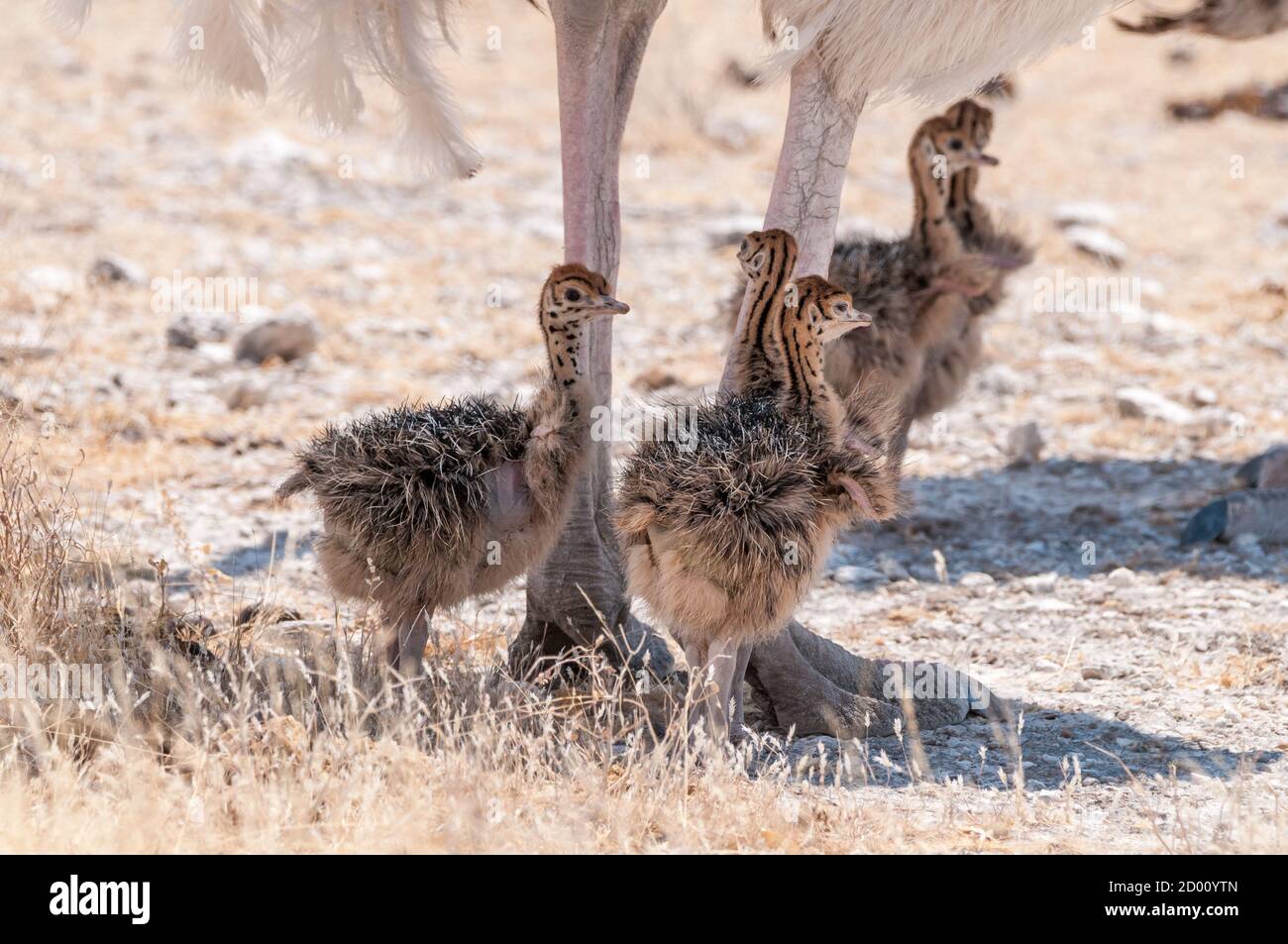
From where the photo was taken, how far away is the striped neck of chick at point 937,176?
8562 millimetres

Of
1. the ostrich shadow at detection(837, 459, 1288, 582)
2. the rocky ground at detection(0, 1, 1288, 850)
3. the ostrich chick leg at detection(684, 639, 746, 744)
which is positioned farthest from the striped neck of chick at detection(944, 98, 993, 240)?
the ostrich chick leg at detection(684, 639, 746, 744)

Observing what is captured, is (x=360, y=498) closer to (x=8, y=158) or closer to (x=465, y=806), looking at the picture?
(x=465, y=806)

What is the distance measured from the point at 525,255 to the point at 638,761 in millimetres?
8854

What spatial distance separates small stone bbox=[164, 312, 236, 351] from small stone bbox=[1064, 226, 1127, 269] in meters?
7.59

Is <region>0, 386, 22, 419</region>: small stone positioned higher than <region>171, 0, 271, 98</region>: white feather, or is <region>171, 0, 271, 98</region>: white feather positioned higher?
<region>171, 0, 271, 98</region>: white feather

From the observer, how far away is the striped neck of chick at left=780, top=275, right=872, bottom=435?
5.44 meters

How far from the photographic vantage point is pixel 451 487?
5.50m

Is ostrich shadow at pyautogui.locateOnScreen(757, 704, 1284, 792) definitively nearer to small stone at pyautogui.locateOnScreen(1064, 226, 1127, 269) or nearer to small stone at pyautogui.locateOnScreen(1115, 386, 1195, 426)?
small stone at pyautogui.locateOnScreen(1115, 386, 1195, 426)

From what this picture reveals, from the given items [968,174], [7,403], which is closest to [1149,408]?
[968,174]

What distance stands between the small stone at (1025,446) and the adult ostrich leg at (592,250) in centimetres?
418

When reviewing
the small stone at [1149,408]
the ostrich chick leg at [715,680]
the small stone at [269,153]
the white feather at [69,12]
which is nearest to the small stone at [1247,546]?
the small stone at [1149,408]

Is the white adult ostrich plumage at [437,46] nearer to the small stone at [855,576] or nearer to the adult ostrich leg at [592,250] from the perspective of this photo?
the adult ostrich leg at [592,250]

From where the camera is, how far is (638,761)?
5.39 m

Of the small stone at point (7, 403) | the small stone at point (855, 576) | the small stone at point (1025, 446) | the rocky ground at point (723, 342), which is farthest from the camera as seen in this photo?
the small stone at point (1025, 446)
